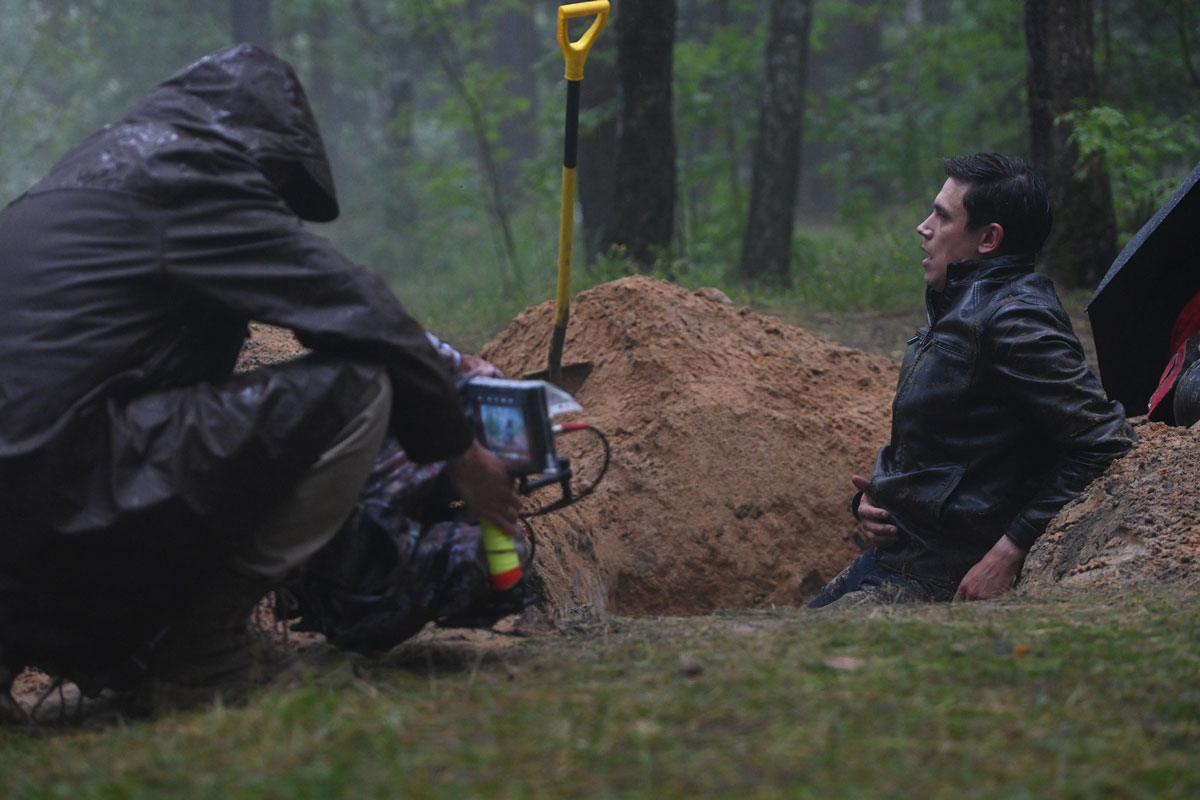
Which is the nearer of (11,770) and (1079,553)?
(11,770)

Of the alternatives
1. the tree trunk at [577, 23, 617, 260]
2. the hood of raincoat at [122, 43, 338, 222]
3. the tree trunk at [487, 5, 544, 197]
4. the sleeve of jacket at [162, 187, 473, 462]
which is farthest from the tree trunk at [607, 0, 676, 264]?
the tree trunk at [487, 5, 544, 197]

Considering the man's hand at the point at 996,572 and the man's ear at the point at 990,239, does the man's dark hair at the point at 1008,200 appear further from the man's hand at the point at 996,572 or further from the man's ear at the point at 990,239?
the man's hand at the point at 996,572

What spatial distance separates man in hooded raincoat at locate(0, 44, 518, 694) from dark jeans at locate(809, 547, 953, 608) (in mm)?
1750

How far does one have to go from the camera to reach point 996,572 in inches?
138

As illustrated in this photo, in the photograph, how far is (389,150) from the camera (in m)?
18.7

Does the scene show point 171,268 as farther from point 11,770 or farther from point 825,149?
point 825,149

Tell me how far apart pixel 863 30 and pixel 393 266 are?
8.93m

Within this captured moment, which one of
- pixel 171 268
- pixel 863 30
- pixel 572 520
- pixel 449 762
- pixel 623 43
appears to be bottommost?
pixel 572 520

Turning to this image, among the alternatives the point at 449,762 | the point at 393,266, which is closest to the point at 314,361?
the point at 449,762

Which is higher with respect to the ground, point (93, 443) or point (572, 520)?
point (93, 443)

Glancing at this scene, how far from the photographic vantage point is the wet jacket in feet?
11.1

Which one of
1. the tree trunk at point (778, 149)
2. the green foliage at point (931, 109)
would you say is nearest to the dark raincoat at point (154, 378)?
the tree trunk at point (778, 149)

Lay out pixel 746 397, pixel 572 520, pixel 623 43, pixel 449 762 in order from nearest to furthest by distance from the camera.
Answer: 1. pixel 449 762
2. pixel 572 520
3. pixel 746 397
4. pixel 623 43

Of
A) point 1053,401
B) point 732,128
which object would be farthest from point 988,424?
point 732,128
